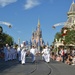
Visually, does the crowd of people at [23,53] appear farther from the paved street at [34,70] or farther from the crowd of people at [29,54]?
the paved street at [34,70]

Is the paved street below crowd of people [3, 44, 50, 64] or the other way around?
below

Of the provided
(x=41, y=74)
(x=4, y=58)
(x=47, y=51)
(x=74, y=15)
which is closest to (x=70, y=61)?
(x=47, y=51)

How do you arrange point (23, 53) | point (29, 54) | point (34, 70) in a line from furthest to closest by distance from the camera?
point (29, 54) → point (23, 53) → point (34, 70)

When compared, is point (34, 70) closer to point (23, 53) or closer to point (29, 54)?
point (23, 53)

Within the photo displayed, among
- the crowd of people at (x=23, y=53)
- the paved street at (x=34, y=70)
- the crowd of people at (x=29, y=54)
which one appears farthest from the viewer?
the crowd of people at (x=29, y=54)

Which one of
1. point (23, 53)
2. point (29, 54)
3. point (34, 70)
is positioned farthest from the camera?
point (29, 54)

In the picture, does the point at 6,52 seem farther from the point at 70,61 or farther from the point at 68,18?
the point at 68,18

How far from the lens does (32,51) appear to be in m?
35.9

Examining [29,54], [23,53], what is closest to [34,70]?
[23,53]

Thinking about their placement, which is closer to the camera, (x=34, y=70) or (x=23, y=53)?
(x=34, y=70)

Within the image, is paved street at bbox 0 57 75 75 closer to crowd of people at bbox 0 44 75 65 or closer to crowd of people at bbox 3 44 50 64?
crowd of people at bbox 3 44 50 64

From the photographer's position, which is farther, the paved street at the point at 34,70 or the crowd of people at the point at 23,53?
the crowd of people at the point at 23,53

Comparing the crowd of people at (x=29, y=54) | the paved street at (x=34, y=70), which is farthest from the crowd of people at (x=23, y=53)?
the paved street at (x=34, y=70)

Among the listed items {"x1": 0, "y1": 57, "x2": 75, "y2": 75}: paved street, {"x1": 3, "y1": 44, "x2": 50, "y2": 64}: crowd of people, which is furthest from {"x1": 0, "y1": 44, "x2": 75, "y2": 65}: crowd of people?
{"x1": 0, "y1": 57, "x2": 75, "y2": 75}: paved street
